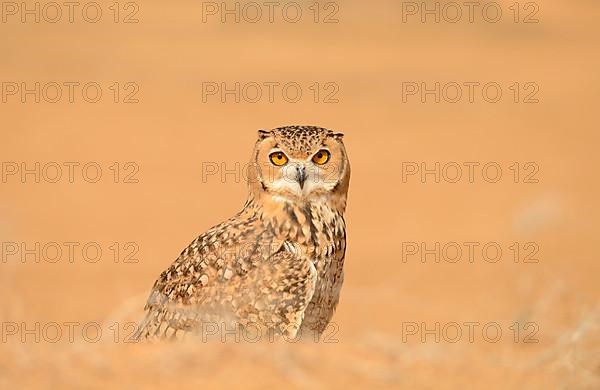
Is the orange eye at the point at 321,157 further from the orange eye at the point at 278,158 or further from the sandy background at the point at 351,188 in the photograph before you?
the sandy background at the point at 351,188

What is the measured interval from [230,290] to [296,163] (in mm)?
898

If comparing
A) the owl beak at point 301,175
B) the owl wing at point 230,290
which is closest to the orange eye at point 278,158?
the owl beak at point 301,175

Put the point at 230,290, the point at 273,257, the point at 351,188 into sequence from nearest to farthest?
the point at 230,290 < the point at 273,257 < the point at 351,188

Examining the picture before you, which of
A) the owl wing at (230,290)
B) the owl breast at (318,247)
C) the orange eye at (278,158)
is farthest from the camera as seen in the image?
the orange eye at (278,158)

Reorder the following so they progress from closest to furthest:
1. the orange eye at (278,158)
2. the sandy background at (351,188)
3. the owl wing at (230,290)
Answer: the sandy background at (351,188), the owl wing at (230,290), the orange eye at (278,158)

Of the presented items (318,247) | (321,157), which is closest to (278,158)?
(321,157)

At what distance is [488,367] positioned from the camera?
5.50 metres

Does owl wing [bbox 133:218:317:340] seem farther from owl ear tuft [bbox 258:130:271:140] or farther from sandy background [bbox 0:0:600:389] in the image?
owl ear tuft [bbox 258:130:271:140]

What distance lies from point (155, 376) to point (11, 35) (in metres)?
20.0

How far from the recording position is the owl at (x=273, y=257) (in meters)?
6.22

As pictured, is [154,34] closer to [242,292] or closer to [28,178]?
[28,178]

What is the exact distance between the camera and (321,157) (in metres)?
6.76

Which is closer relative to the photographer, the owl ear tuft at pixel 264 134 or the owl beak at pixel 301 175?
the owl beak at pixel 301 175

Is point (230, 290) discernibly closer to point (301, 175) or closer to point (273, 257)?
point (273, 257)
